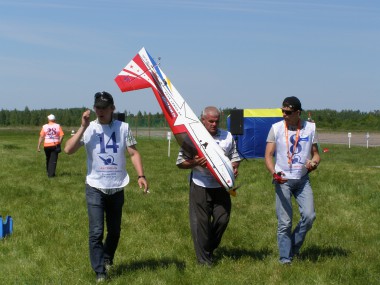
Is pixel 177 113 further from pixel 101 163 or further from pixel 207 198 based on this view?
pixel 101 163

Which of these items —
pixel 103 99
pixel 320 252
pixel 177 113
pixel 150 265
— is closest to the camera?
pixel 103 99

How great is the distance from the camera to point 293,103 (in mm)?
7086

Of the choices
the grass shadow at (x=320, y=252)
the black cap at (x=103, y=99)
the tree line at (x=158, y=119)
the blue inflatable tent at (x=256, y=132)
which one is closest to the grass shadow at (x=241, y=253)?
the grass shadow at (x=320, y=252)

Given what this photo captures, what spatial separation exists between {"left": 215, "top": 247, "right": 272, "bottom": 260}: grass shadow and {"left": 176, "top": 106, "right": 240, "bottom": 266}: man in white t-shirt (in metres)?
0.52

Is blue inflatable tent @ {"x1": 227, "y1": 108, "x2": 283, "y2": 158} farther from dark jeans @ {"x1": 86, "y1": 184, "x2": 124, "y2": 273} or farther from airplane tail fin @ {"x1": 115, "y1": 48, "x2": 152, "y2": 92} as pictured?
dark jeans @ {"x1": 86, "y1": 184, "x2": 124, "y2": 273}

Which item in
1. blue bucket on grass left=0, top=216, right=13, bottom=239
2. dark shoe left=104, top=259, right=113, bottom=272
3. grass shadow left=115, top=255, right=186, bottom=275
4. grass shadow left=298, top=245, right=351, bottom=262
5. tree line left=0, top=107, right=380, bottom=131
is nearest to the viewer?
dark shoe left=104, top=259, right=113, bottom=272

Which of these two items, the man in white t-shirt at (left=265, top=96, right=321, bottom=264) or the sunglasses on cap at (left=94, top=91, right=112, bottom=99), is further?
the man in white t-shirt at (left=265, top=96, right=321, bottom=264)

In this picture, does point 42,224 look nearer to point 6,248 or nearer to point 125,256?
point 6,248

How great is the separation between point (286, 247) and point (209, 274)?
103 cm

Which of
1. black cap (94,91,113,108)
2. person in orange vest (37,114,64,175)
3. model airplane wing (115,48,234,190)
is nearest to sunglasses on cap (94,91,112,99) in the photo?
black cap (94,91,113,108)

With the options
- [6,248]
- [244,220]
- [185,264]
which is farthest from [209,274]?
[244,220]

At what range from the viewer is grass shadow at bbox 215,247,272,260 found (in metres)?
7.86

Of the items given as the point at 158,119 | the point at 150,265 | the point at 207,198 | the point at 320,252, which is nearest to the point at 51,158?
the point at 150,265

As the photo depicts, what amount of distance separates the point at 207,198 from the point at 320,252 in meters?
1.83
